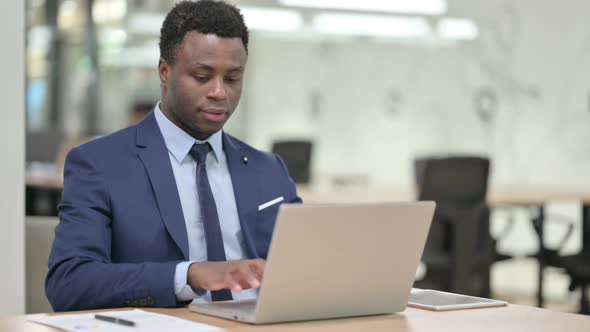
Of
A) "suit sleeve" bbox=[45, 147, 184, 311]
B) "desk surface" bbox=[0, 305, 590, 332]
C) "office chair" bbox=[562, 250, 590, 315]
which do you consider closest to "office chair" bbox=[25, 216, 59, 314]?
"suit sleeve" bbox=[45, 147, 184, 311]

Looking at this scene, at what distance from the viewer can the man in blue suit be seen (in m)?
2.05

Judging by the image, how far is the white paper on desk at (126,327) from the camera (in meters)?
1.70

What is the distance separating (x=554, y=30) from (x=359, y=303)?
19.4 feet

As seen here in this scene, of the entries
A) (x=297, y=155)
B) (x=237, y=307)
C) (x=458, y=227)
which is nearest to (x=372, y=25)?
(x=297, y=155)

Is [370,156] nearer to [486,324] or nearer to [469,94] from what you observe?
[469,94]

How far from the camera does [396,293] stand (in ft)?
6.31

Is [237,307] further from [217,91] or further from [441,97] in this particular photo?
[441,97]

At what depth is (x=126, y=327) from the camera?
1.72m

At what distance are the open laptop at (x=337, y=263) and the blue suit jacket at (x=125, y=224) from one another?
0.58ft

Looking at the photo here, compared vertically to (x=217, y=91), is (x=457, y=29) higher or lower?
higher

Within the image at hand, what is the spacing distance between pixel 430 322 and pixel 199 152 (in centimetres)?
74

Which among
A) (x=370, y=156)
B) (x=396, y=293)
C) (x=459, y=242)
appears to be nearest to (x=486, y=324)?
(x=396, y=293)
